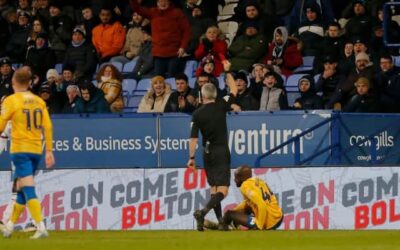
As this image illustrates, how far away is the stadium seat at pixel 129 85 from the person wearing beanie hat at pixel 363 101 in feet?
16.8

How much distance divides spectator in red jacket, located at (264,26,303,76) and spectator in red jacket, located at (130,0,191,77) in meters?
1.68

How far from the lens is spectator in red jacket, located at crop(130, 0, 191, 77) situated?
2592cm

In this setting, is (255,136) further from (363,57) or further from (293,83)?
(293,83)

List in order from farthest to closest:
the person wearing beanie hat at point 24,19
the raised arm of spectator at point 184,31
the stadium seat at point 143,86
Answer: the person wearing beanie hat at point 24,19, the stadium seat at point 143,86, the raised arm of spectator at point 184,31

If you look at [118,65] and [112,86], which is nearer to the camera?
[112,86]

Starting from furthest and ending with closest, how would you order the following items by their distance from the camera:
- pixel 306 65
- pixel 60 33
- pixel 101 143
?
1. pixel 60 33
2. pixel 306 65
3. pixel 101 143

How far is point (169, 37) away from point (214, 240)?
10.1 metres

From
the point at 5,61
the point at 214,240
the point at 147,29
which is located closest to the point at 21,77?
the point at 214,240

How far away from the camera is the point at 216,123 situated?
18.6m

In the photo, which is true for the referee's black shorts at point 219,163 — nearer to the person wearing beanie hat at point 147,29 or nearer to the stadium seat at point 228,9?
the person wearing beanie hat at point 147,29

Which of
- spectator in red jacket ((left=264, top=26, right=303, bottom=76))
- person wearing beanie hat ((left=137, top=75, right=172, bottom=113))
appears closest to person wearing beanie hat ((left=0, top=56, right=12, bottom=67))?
person wearing beanie hat ((left=137, top=75, right=172, bottom=113))

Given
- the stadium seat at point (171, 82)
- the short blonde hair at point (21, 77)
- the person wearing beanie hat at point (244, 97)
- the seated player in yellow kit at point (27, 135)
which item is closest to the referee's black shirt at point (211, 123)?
the seated player in yellow kit at point (27, 135)

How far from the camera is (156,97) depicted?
24.2 m

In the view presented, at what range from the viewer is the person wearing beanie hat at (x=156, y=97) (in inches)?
945
